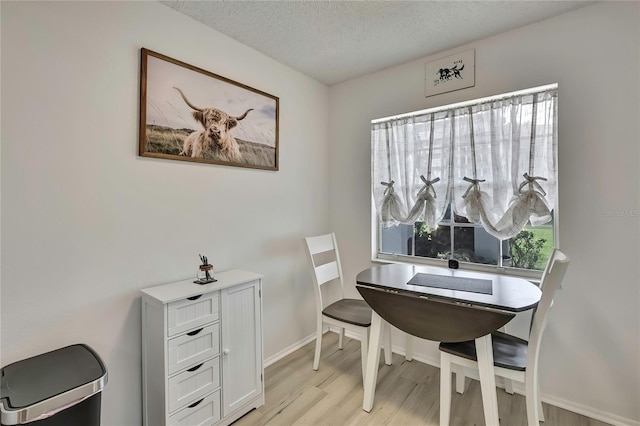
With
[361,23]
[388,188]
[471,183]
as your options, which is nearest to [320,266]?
[388,188]

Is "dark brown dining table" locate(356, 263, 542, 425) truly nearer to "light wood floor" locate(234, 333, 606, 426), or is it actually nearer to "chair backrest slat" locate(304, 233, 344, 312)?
"light wood floor" locate(234, 333, 606, 426)

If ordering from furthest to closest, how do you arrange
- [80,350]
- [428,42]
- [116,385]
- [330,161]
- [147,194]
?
[330,161]
[428,42]
[147,194]
[116,385]
[80,350]

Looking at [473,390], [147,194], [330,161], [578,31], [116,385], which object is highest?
[578,31]

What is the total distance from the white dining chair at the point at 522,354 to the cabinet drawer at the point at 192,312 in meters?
1.33

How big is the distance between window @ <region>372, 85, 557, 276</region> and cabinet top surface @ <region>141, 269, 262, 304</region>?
1414 millimetres

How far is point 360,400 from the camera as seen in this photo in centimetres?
198

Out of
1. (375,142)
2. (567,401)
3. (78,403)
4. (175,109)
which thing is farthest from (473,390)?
(175,109)

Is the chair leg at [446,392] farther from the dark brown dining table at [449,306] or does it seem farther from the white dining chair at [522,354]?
the dark brown dining table at [449,306]

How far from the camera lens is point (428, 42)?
2.22 m

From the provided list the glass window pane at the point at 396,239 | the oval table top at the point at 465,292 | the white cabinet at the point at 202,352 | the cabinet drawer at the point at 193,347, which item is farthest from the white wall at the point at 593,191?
the cabinet drawer at the point at 193,347

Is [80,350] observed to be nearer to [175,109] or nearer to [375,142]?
[175,109]

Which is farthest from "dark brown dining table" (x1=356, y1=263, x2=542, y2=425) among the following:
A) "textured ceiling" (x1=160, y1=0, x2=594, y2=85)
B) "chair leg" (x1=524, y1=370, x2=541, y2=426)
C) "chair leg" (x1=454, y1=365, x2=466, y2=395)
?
"textured ceiling" (x1=160, y1=0, x2=594, y2=85)

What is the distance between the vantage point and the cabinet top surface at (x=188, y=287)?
5.15 feet

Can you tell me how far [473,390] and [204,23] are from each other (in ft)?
10.2
